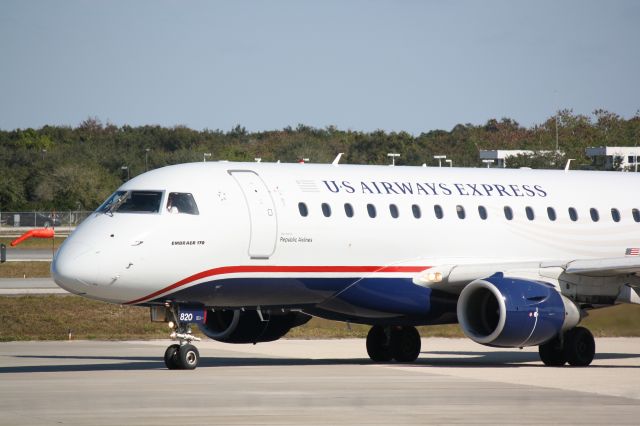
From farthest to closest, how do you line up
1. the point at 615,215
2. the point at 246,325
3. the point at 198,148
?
the point at 198,148, the point at 615,215, the point at 246,325

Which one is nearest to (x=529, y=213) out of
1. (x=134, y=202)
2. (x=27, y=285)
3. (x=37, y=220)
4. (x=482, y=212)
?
(x=482, y=212)

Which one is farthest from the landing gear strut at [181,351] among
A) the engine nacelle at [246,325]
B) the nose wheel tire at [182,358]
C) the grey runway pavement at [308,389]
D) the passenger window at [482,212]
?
the passenger window at [482,212]

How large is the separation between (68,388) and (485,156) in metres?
101

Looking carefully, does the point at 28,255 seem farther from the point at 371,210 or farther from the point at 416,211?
the point at 371,210

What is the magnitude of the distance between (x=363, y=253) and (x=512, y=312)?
3.45 metres

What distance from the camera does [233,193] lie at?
1097 inches

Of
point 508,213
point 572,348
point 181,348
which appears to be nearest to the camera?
point 181,348

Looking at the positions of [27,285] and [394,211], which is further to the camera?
[27,285]

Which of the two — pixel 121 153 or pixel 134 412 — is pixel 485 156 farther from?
pixel 134 412

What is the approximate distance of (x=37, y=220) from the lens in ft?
335

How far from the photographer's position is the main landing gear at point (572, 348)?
99.5ft

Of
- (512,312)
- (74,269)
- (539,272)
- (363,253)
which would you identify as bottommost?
(512,312)

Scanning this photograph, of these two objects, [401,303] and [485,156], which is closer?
[401,303]

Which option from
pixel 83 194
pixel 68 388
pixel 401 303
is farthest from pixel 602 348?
pixel 83 194
